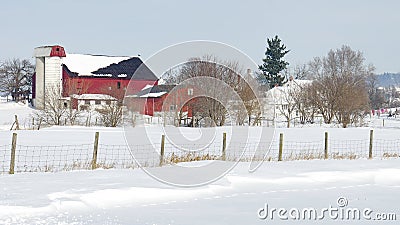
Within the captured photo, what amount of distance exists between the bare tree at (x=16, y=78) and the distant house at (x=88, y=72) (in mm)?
13136

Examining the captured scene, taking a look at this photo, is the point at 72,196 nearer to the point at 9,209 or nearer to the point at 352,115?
the point at 9,209

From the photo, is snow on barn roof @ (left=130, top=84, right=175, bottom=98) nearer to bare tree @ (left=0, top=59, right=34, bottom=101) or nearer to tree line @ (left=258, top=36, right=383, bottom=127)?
tree line @ (left=258, top=36, right=383, bottom=127)

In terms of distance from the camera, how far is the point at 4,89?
85.2m

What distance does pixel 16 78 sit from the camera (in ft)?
279

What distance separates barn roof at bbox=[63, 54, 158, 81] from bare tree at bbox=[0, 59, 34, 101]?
17.5 m

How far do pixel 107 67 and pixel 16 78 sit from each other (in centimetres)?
2309

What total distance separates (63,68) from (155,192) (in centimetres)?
6057

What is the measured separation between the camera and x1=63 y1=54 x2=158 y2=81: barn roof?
6844cm

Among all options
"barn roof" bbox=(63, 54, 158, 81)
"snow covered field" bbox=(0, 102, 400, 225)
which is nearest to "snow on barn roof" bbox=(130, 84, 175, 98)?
"barn roof" bbox=(63, 54, 158, 81)

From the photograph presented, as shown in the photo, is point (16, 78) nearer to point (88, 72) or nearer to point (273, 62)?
point (88, 72)

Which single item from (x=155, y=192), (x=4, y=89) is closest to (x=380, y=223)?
(x=155, y=192)

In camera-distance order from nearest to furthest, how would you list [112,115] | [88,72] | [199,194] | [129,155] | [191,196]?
1. [191,196]
2. [199,194]
3. [129,155]
4. [112,115]
5. [88,72]

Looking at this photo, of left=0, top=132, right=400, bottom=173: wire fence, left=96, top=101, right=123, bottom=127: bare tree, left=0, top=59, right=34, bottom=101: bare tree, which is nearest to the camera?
left=0, top=132, right=400, bottom=173: wire fence

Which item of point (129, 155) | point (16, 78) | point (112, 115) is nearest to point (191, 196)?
point (129, 155)
